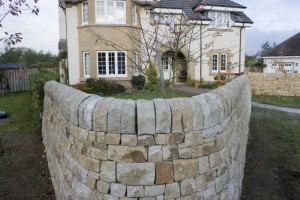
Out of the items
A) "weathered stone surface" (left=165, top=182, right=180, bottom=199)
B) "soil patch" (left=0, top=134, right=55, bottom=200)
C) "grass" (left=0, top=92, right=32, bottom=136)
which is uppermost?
"weathered stone surface" (left=165, top=182, right=180, bottom=199)

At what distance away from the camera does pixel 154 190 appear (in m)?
3.09

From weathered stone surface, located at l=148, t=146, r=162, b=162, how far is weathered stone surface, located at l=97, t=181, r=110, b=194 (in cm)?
57

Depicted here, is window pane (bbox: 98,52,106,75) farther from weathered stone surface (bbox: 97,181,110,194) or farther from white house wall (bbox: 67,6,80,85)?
weathered stone surface (bbox: 97,181,110,194)

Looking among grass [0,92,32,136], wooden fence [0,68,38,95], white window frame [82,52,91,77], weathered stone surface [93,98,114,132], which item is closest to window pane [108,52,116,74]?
white window frame [82,52,91,77]

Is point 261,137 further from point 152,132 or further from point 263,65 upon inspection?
point 263,65

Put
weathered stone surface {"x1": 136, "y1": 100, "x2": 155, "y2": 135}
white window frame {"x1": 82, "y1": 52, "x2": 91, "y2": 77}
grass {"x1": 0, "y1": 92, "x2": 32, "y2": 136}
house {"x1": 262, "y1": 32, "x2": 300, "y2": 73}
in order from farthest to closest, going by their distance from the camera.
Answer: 1. house {"x1": 262, "y1": 32, "x2": 300, "y2": 73}
2. white window frame {"x1": 82, "y1": 52, "x2": 91, "y2": 77}
3. grass {"x1": 0, "y1": 92, "x2": 32, "y2": 136}
4. weathered stone surface {"x1": 136, "y1": 100, "x2": 155, "y2": 135}

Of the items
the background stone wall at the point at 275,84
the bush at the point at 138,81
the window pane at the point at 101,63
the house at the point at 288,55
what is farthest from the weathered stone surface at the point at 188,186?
the house at the point at 288,55

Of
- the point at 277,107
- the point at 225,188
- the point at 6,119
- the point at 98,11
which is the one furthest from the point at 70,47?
the point at 225,188

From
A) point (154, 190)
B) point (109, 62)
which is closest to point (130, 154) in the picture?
point (154, 190)

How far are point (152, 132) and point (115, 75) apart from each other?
54.9ft

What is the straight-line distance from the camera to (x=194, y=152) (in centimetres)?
325

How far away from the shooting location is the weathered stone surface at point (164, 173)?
308 cm

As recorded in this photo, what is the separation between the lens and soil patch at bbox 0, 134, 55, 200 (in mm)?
5797

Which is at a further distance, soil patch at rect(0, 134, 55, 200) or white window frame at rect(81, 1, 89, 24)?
white window frame at rect(81, 1, 89, 24)
